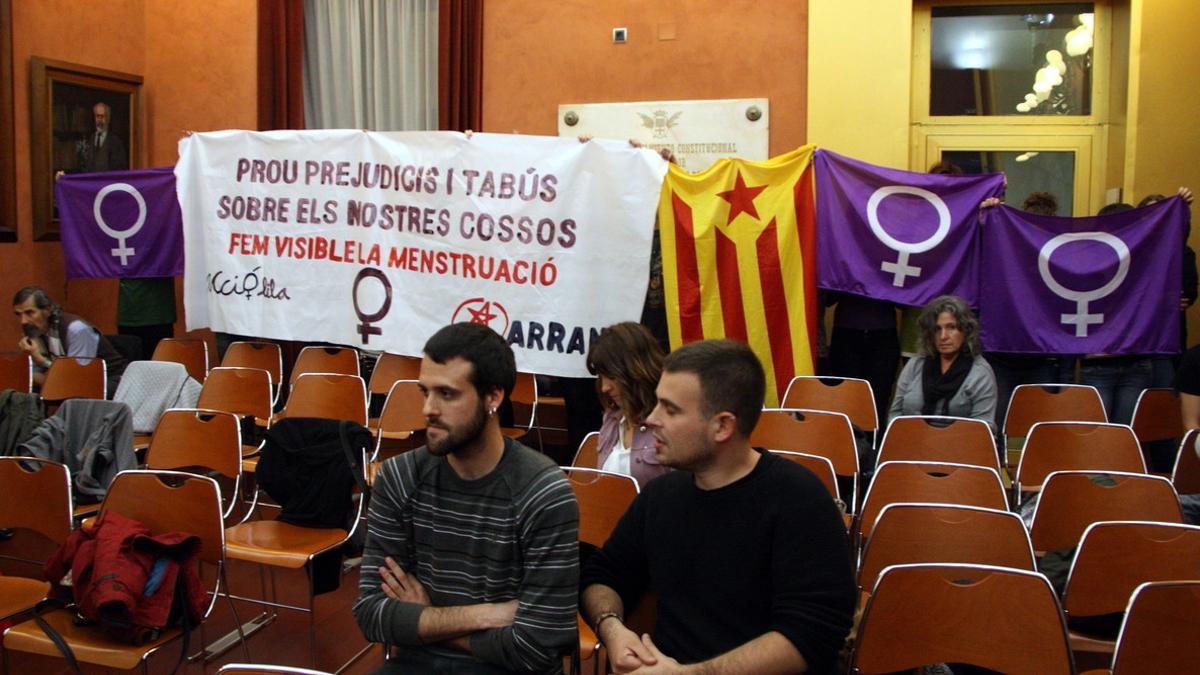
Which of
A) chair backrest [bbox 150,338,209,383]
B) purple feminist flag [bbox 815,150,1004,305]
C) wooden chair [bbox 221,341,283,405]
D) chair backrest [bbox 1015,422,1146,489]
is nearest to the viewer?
chair backrest [bbox 1015,422,1146,489]

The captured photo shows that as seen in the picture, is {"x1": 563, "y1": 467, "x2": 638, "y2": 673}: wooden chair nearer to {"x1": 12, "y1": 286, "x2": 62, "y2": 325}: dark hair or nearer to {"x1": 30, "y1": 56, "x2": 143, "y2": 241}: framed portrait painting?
{"x1": 12, "y1": 286, "x2": 62, "y2": 325}: dark hair

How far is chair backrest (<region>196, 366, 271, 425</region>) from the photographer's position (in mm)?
6145

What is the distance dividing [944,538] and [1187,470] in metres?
1.91

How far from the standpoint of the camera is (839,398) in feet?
18.1

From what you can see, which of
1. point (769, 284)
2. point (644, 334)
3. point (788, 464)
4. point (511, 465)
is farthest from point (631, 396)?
point (769, 284)

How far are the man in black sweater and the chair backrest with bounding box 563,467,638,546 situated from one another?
1.01 meters

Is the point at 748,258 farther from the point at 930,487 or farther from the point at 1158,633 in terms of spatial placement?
the point at 1158,633

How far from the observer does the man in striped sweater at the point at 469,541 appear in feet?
8.23

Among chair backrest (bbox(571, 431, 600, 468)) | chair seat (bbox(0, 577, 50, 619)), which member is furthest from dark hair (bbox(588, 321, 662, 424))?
chair seat (bbox(0, 577, 50, 619))

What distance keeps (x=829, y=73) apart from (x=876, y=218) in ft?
6.06

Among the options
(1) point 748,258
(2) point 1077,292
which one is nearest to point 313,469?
(1) point 748,258

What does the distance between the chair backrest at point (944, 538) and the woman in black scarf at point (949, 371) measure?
2021mm

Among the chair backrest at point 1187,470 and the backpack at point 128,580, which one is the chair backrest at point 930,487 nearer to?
the chair backrest at point 1187,470

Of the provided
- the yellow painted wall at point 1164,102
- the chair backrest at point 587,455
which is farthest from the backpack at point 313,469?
the yellow painted wall at point 1164,102
